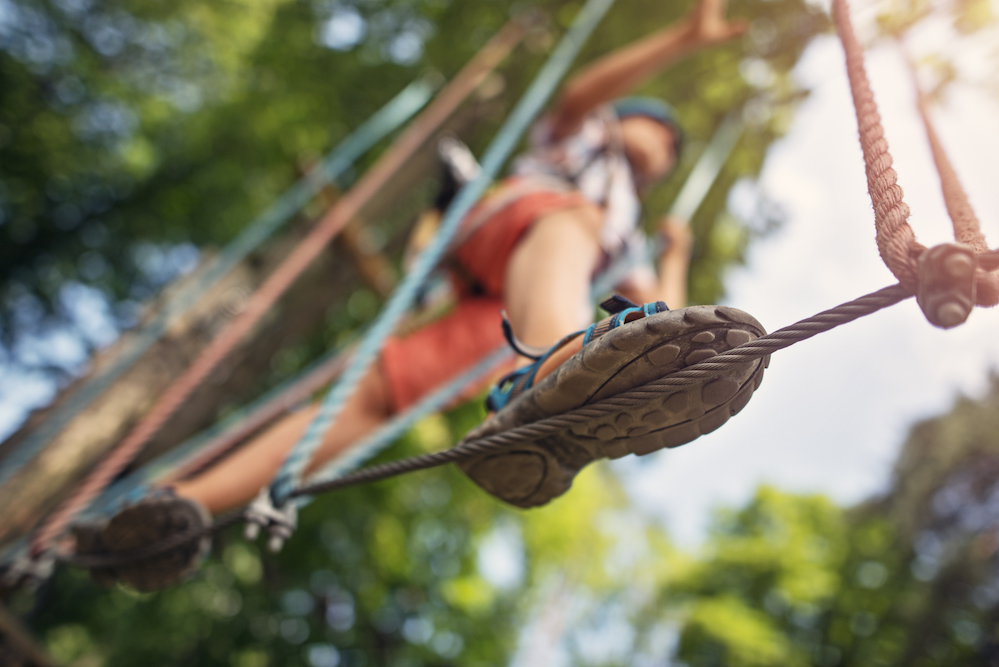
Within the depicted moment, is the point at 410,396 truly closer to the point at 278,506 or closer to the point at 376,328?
the point at 376,328

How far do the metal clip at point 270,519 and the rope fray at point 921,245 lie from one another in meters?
0.98

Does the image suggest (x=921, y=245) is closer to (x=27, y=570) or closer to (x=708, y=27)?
(x=708, y=27)

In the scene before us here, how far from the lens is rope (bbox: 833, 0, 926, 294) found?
0.61 m

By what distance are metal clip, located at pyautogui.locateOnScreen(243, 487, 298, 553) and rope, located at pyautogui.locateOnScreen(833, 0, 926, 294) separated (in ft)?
3.20

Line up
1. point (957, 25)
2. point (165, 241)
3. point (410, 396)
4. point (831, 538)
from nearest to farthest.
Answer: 1. point (410, 396)
2. point (957, 25)
3. point (165, 241)
4. point (831, 538)

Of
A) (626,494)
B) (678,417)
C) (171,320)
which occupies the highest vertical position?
(171,320)

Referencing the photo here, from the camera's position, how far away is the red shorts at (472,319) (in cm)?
157

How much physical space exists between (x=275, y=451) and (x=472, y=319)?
65 cm

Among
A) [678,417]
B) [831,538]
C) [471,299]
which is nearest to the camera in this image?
[678,417]

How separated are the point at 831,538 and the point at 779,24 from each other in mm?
9661

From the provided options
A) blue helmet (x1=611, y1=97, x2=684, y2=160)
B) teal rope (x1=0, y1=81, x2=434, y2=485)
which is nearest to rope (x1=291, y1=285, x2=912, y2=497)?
teal rope (x1=0, y1=81, x2=434, y2=485)

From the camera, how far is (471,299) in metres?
1.84

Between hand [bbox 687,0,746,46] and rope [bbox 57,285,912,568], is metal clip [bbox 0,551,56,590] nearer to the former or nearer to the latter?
rope [bbox 57,285,912,568]

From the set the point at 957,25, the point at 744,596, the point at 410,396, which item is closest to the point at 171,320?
the point at 410,396
